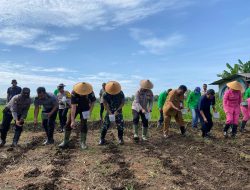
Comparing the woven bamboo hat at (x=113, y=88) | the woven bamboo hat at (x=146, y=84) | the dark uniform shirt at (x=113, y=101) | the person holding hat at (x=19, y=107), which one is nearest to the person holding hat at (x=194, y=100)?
the woven bamboo hat at (x=146, y=84)

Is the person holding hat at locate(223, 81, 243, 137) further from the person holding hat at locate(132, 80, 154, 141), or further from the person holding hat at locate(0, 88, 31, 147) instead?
the person holding hat at locate(0, 88, 31, 147)

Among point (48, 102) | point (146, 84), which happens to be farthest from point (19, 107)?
point (146, 84)

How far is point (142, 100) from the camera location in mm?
9531

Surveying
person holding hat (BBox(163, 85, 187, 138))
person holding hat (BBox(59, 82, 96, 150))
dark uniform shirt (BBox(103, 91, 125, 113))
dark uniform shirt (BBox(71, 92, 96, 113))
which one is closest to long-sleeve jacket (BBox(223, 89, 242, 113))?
person holding hat (BBox(163, 85, 187, 138))

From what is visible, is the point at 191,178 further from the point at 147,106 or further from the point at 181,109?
the point at 181,109

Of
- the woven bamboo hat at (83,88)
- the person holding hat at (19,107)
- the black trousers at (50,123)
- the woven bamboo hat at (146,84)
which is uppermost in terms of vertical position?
the woven bamboo hat at (146,84)

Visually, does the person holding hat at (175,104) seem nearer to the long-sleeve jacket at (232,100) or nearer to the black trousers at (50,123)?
the long-sleeve jacket at (232,100)

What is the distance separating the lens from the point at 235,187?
17.0 feet

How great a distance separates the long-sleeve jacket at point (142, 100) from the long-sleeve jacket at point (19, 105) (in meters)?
2.56

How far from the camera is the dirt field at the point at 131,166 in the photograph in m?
5.34

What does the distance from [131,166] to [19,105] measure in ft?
11.8

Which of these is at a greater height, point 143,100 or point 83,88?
point 83,88

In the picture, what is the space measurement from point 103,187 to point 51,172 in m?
1.23

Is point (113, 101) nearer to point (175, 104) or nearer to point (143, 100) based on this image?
point (143, 100)
